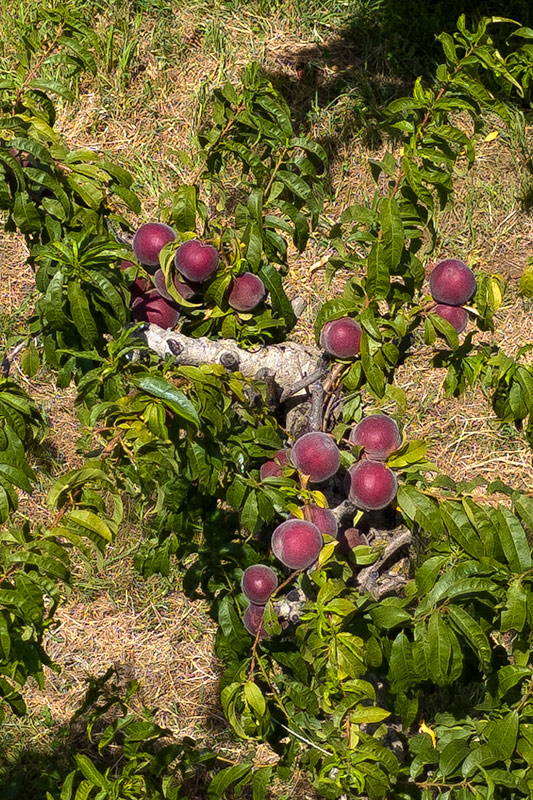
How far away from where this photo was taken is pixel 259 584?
1.87 meters

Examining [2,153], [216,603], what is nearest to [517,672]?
[216,603]

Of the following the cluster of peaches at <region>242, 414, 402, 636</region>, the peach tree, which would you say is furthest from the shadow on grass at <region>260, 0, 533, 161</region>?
the cluster of peaches at <region>242, 414, 402, 636</region>

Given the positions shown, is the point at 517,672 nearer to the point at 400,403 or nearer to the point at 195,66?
the point at 400,403

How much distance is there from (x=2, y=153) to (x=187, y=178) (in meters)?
2.24

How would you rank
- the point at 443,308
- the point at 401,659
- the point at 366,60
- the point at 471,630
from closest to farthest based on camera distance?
the point at 471,630 < the point at 401,659 < the point at 443,308 < the point at 366,60

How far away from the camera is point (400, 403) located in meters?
1.82

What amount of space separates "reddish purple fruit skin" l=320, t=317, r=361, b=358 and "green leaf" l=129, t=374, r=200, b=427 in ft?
1.85

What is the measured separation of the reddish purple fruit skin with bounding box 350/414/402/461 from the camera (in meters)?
1.78

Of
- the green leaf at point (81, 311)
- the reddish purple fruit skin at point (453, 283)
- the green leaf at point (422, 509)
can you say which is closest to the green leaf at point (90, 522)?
the green leaf at point (81, 311)

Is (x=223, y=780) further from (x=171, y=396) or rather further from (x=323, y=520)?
(x=171, y=396)

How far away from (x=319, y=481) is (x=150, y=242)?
0.65 meters

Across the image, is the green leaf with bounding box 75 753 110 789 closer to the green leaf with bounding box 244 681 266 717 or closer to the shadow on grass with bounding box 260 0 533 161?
the green leaf with bounding box 244 681 266 717

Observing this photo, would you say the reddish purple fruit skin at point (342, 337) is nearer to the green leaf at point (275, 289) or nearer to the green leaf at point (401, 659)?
the green leaf at point (275, 289)

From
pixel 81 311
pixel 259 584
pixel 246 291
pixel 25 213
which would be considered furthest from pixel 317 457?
pixel 25 213
